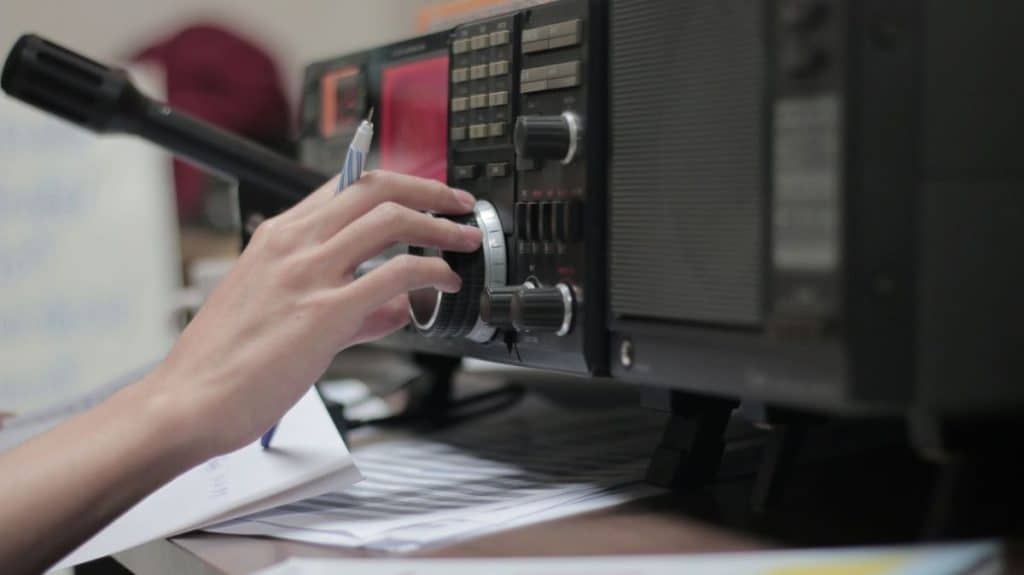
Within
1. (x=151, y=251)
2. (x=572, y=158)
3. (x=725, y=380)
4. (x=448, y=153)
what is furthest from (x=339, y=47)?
(x=725, y=380)

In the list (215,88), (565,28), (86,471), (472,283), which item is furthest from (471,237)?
(215,88)

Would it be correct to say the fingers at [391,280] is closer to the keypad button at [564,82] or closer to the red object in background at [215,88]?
the keypad button at [564,82]

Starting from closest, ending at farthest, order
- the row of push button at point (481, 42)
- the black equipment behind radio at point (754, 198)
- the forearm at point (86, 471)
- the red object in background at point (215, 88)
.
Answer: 1. the black equipment behind radio at point (754, 198)
2. the forearm at point (86, 471)
3. the row of push button at point (481, 42)
4. the red object in background at point (215, 88)

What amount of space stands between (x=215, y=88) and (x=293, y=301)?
118 centimetres

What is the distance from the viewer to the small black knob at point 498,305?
58 centimetres

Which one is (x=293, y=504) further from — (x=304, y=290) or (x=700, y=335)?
(x=700, y=335)

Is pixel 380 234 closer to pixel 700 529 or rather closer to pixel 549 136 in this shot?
pixel 549 136

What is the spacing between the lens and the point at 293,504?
2.04 ft

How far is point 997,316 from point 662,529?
0.60 feet

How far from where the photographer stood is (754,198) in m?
0.45

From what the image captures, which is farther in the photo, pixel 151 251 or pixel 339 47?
pixel 339 47

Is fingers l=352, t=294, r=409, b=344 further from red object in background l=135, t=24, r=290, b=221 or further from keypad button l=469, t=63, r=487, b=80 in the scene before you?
red object in background l=135, t=24, r=290, b=221

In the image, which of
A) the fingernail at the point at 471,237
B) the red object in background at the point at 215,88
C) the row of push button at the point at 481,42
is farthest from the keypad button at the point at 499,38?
the red object in background at the point at 215,88

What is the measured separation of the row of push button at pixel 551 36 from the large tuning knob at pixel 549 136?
4 centimetres
